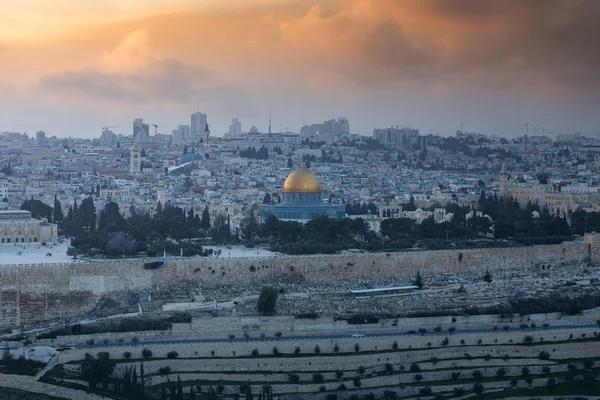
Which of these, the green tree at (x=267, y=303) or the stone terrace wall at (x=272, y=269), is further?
the stone terrace wall at (x=272, y=269)

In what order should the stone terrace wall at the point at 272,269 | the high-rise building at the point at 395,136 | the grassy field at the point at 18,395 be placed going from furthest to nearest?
the high-rise building at the point at 395,136 → the stone terrace wall at the point at 272,269 → the grassy field at the point at 18,395

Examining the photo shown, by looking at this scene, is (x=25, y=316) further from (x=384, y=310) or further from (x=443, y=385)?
(x=443, y=385)

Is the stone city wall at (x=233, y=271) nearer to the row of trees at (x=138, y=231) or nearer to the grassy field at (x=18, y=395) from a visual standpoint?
the row of trees at (x=138, y=231)

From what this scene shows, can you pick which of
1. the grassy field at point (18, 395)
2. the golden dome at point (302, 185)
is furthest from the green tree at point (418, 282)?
the golden dome at point (302, 185)

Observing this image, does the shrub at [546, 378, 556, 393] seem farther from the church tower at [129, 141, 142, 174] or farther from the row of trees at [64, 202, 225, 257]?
the church tower at [129, 141, 142, 174]

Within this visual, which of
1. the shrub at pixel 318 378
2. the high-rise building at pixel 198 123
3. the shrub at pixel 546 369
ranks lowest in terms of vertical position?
the shrub at pixel 318 378

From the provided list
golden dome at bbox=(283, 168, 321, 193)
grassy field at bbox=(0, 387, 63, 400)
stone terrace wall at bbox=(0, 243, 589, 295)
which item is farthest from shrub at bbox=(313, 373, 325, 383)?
golden dome at bbox=(283, 168, 321, 193)

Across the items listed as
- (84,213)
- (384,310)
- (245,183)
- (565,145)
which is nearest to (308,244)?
(384,310)

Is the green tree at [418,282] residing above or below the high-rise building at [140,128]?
below

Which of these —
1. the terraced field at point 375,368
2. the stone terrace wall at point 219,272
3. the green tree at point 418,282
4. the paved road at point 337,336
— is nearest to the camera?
the terraced field at point 375,368
